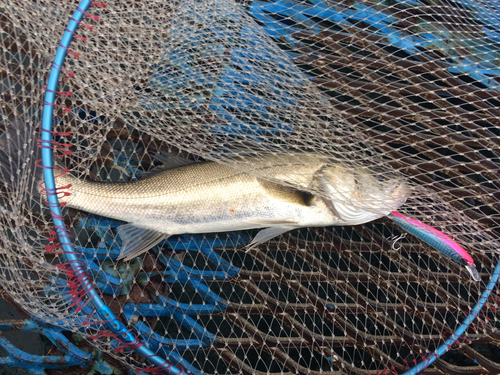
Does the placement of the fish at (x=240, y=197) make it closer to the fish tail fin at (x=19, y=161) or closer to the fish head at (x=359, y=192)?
the fish head at (x=359, y=192)

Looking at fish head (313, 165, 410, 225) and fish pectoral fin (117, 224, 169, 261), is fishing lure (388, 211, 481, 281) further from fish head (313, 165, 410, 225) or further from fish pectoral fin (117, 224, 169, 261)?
fish pectoral fin (117, 224, 169, 261)

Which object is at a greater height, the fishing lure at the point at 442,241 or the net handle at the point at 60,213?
the net handle at the point at 60,213

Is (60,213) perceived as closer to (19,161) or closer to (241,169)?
(19,161)

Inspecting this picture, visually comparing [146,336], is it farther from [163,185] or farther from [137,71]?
[137,71]

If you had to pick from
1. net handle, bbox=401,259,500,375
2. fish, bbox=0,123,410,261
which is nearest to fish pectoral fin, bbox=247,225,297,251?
fish, bbox=0,123,410,261

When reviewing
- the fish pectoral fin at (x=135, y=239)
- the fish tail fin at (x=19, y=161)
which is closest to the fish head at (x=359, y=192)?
the fish pectoral fin at (x=135, y=239)
